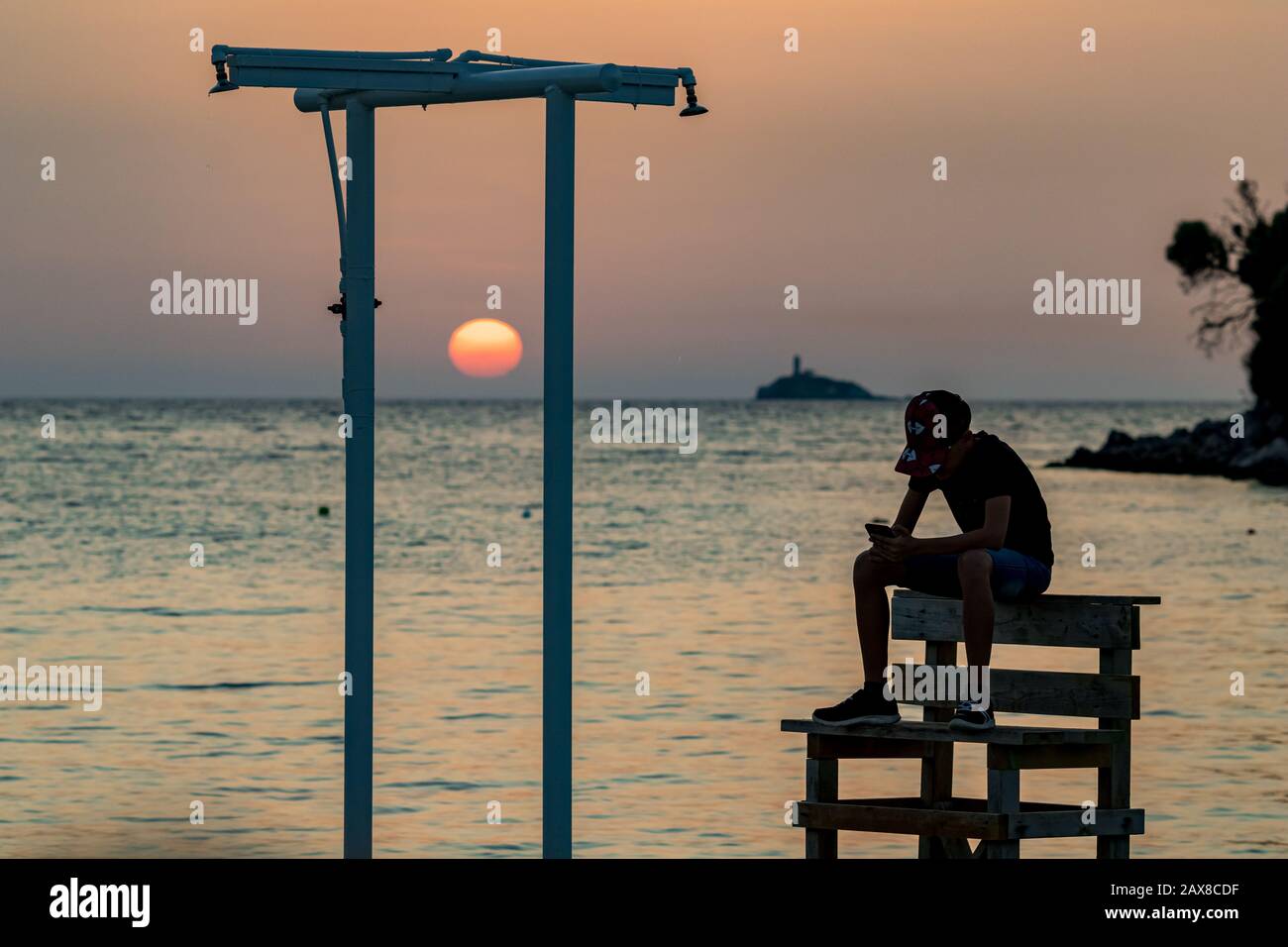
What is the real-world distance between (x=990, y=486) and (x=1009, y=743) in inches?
42.4

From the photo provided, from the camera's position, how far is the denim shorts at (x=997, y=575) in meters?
8.28

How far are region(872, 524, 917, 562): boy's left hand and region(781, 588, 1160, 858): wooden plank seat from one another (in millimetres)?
546

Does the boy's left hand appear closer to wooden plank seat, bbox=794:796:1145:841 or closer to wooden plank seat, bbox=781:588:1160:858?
wooden plank seat, bbox=781:588:1160:858

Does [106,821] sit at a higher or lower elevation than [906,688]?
lower

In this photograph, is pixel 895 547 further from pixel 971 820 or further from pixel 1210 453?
pixel 1210 453

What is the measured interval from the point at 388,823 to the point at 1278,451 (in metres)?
62.3

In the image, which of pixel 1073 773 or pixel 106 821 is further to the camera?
pixel 1073 773

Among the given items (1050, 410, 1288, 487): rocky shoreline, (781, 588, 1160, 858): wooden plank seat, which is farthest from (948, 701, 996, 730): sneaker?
(1050, 410, 1288, 487): rocky shoreline

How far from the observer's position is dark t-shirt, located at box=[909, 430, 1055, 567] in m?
8.19

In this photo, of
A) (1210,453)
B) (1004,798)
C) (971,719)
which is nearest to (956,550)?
(971,719)

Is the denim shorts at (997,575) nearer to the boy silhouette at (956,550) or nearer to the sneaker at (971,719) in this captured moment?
the boy silhouette at (956,550)
